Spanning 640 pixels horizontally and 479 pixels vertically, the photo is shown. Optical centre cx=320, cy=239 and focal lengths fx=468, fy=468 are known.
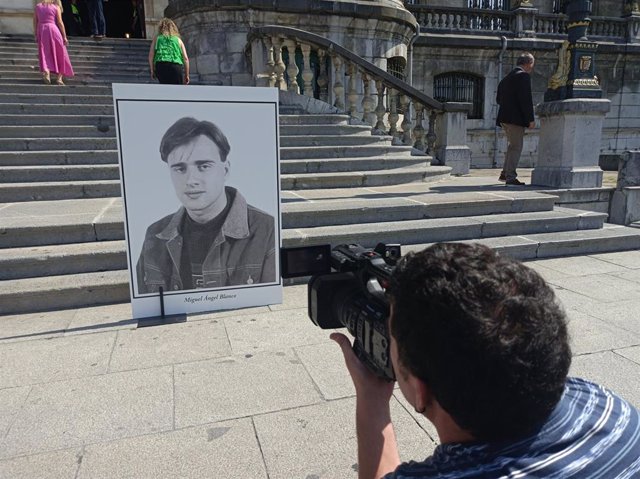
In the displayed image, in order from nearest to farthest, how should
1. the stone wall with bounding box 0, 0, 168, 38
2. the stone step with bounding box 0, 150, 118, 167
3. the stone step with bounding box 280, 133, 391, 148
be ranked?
the stone step with bounding box 0, 150, 118, 167 → the stone step with bounding box 280, 133, 391, 148 → the stone wall with bounding box 0, 0, 168, 38

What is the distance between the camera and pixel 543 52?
17.2 meters

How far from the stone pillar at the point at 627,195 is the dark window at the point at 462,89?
1065 cm

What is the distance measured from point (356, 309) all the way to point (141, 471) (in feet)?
4.67

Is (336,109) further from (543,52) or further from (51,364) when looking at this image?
(543,52)

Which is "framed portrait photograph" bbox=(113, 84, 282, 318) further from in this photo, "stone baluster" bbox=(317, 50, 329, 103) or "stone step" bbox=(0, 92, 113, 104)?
"stone baluster" bbox=(317, 50, 329, 103)

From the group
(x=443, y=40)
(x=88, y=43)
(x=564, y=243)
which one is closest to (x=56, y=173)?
(x=564, y=243)

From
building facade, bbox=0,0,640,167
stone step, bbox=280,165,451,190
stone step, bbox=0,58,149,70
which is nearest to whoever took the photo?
stone step, bbox=280,165,451,190

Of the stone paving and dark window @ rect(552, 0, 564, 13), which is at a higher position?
dark window @ rect(552, 0, 564, 13)

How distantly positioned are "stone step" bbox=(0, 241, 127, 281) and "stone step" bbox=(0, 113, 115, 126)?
3785 millimetres

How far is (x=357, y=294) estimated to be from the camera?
4.16 ft

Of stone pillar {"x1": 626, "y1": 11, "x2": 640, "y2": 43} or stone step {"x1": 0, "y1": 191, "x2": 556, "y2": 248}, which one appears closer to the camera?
stone step {"x1": 0, "y1": 191, "x2": 556, "y2": 248}

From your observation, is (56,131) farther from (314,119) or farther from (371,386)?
(371,386)

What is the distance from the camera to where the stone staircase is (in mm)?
4055

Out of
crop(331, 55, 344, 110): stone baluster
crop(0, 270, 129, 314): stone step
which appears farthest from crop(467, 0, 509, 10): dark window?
crop(0, 270, 129, 314): stone step
